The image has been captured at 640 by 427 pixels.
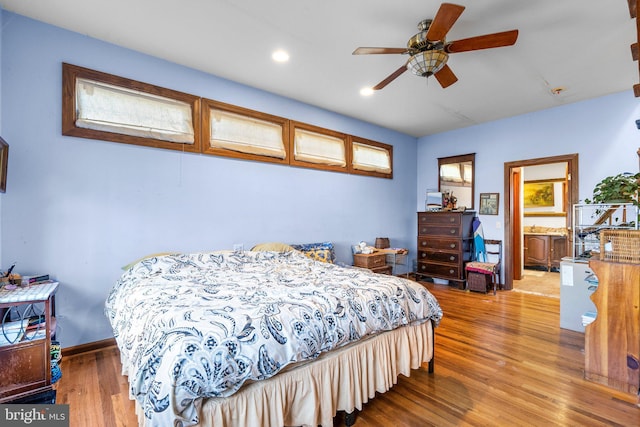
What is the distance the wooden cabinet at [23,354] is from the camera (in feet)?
5.89

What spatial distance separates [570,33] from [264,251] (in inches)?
147

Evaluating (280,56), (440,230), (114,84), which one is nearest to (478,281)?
(440,230)

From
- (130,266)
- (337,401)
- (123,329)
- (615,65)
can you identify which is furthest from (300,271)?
(615,65)

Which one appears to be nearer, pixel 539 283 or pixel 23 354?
pixel 23 354

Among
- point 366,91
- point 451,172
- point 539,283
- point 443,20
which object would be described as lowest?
point 539,283

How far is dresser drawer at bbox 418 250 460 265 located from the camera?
5.14 meters

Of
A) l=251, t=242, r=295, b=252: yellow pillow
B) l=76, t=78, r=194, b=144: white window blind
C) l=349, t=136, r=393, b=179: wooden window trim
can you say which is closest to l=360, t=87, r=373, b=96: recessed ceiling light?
l=349, t=136, r=393, b=179: wooden window trim

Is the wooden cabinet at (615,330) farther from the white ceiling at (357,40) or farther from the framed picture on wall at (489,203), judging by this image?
the framed picture on wall at (489,203)

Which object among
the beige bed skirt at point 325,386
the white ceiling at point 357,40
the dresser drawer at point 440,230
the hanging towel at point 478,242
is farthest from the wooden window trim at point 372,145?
the beige bed skirt at point 325,386

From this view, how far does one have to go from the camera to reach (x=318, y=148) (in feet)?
14.8

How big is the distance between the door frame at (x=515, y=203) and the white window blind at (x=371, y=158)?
2059mm

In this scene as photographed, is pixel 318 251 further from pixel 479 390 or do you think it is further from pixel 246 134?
pixel 479 390

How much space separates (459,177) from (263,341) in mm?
5385

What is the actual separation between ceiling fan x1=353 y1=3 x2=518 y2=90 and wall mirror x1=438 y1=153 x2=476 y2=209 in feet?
10.3
